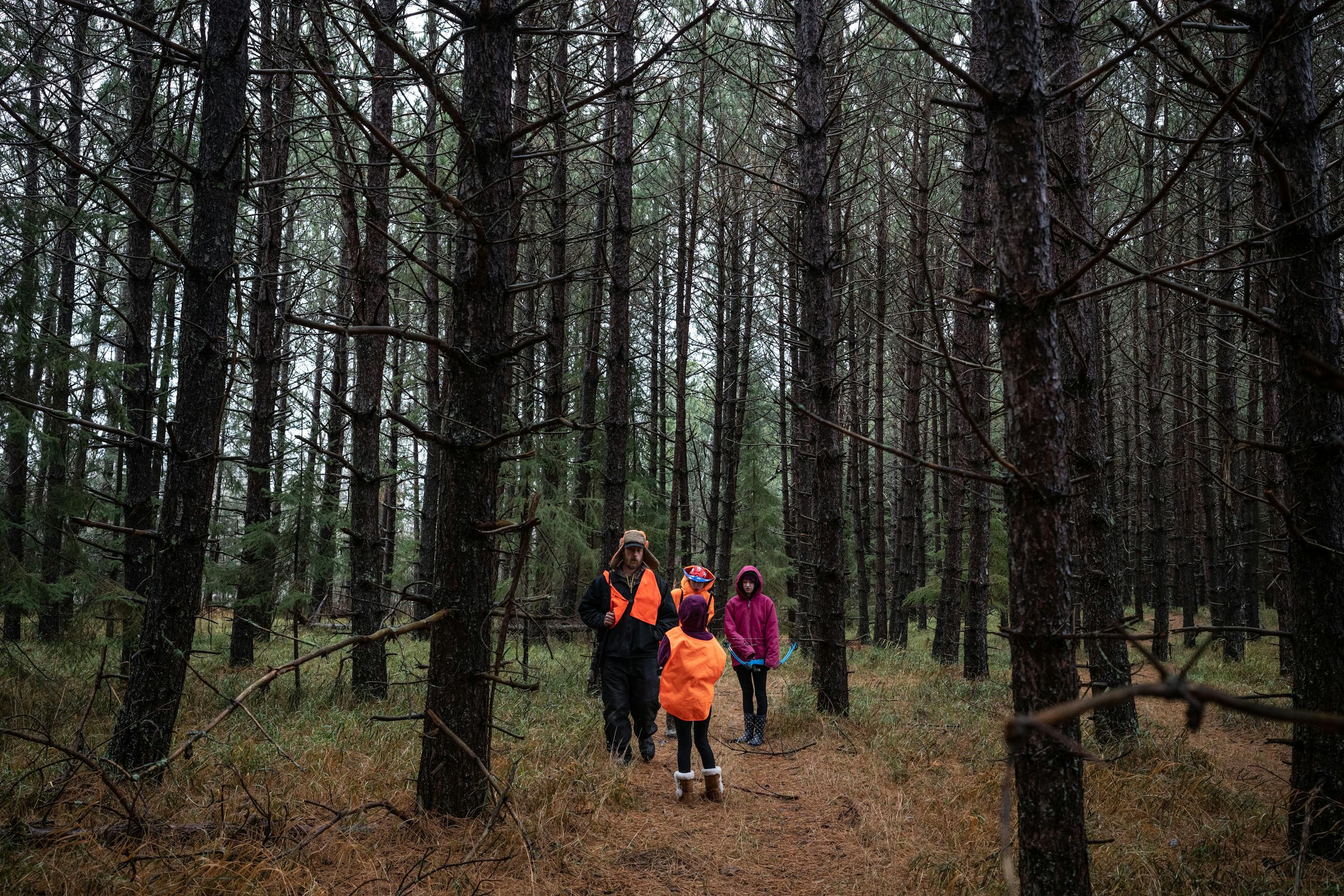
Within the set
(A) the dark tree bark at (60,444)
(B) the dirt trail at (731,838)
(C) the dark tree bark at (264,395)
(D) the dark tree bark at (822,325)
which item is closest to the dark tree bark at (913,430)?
(D) the dark tree bark at (822,325)

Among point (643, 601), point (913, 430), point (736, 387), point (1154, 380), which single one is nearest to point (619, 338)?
point (643, 601)

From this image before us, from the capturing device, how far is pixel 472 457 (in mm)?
4320

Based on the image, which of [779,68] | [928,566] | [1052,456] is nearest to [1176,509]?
[928,566]

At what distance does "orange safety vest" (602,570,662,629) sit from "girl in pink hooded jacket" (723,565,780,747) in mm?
947

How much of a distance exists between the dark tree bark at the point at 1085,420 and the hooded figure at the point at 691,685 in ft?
10.7

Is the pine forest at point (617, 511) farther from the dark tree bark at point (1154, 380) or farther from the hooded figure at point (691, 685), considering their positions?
the dark tree bark at point (1154, 380)

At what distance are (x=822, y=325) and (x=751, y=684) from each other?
4.01 metres

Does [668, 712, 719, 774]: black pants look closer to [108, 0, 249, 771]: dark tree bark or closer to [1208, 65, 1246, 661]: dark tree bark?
[108, 0, 249, 771]: dark tree bark

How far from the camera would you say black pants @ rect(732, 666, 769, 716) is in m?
7.76

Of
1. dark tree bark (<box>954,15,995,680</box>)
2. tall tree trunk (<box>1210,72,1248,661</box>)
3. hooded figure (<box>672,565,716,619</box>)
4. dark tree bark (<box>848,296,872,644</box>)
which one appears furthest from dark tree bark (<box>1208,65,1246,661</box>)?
hooded figure (<box>672,565,716,619</box>)

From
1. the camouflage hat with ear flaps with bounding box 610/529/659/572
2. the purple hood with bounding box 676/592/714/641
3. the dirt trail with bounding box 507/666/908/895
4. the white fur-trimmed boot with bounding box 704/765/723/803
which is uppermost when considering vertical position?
the camouflage hat with ear flaps with bounding box 610/529/659/572

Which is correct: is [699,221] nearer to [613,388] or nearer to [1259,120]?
[613,388]

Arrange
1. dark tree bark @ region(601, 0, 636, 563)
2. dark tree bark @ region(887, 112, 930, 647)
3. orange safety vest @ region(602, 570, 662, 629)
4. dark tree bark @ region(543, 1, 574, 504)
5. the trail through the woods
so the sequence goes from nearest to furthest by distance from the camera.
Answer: the trail through the woods, orange safety vest @ region(602, 570, 662, 629), dark tree bark @ region(601, 0, 636, 563), dark tree bark @ region(543, 1, 574, 504), dark tree bark @ region(887, 112, 930, 647)

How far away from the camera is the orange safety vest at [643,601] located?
6996 mm
